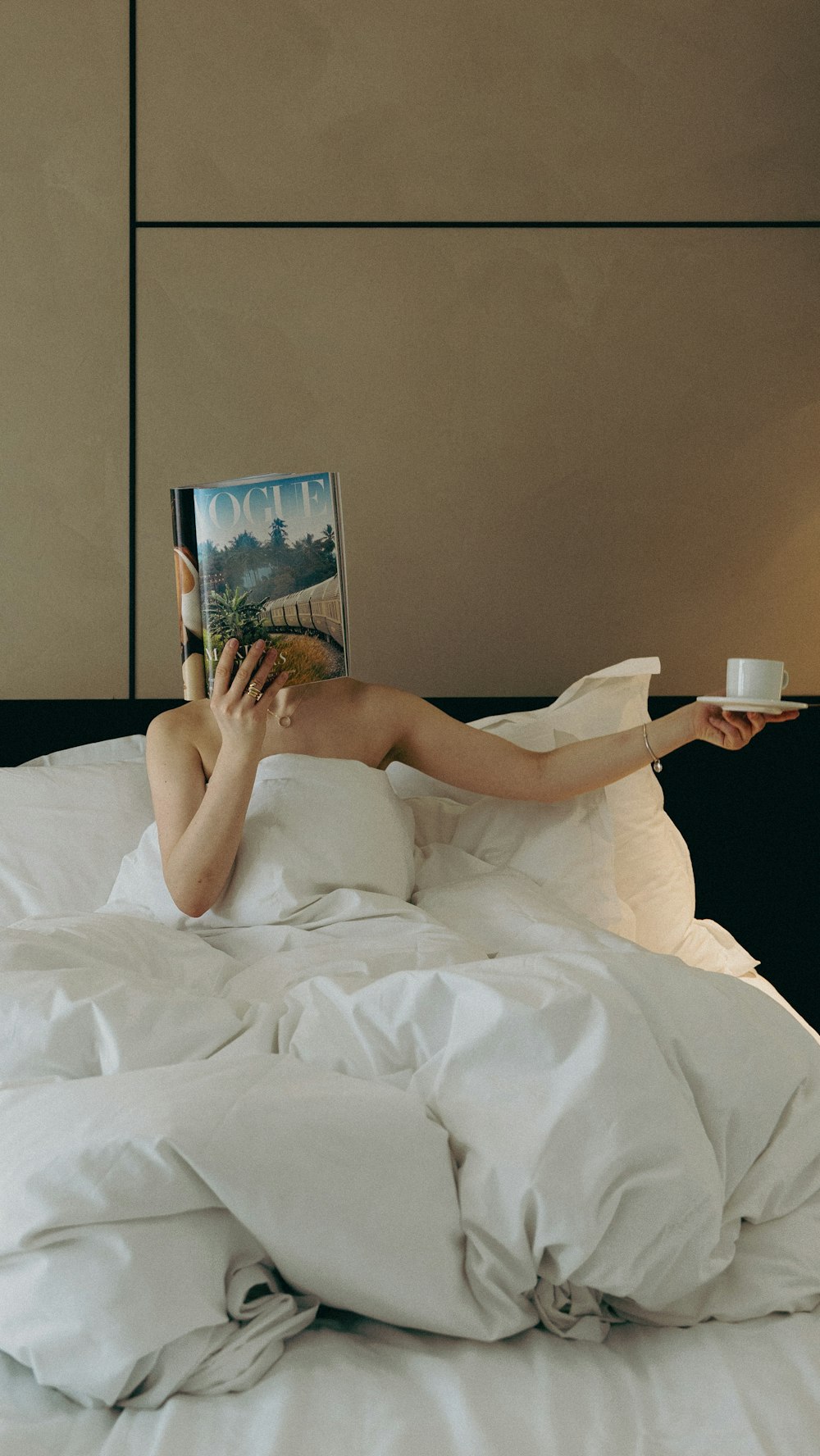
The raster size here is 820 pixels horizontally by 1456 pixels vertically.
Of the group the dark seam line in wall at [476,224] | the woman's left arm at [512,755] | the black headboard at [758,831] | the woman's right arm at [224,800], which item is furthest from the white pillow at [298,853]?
the dark seam line in wall at [476,224]

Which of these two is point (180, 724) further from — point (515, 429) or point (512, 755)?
A: point (515, 429)

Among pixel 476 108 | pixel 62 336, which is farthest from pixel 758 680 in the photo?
pixel 62 336

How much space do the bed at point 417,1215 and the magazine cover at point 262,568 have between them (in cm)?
56

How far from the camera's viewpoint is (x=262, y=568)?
1.47 m

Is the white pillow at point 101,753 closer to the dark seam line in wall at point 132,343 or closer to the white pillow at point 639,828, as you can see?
the dark seam line in wall at point 132,343

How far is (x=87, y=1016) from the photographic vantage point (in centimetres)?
102

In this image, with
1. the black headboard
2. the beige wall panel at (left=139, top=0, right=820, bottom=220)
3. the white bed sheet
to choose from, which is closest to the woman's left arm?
the black headboard

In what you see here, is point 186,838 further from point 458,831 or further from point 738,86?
point 738,86

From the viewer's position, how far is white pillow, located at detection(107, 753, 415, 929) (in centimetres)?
154

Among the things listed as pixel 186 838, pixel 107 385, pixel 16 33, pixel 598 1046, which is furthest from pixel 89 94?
pixel 598 1046

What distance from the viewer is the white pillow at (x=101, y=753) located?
2.10 m

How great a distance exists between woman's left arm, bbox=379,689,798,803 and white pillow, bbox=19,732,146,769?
0.52 m

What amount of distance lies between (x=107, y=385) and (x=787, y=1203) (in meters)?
1.96

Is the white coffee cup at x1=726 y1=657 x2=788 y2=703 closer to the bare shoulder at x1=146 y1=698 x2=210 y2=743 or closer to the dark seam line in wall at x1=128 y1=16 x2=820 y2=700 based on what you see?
the bare shoulder at x1=146 y1=698 x2=210 y2=743
